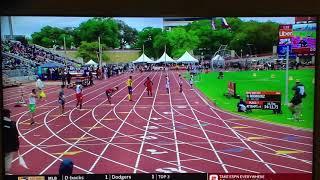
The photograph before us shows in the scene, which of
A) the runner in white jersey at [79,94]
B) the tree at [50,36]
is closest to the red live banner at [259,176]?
the runner in white jersey at [79,94]

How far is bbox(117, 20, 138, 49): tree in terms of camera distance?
12.6 feet

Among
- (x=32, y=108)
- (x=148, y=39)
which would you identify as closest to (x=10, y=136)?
(x=32, y=108)

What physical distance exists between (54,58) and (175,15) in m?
1.01

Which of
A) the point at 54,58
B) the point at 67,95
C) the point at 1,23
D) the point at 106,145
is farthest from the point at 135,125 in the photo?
the point at 1,23

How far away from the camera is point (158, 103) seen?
12.9 feet

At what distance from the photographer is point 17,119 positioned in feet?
12.4

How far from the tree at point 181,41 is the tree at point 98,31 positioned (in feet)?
1.45

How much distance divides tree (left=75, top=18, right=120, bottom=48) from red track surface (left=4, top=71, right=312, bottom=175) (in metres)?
0.43

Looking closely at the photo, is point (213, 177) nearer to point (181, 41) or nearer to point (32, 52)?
point (181, 41)

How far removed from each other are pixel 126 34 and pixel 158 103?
1.98ft

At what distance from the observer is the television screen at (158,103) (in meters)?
3.79

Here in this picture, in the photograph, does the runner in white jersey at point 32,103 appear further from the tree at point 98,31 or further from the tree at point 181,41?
the tree at point 181,41

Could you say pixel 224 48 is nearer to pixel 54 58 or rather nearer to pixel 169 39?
pixel 169 39

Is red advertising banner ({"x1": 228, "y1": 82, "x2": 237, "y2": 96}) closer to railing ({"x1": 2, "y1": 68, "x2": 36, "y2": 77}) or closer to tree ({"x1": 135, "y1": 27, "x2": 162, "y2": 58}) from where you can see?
Answer: tree ({"x1": 135, "y1": 27, "x2": 162, "y2": 58})
